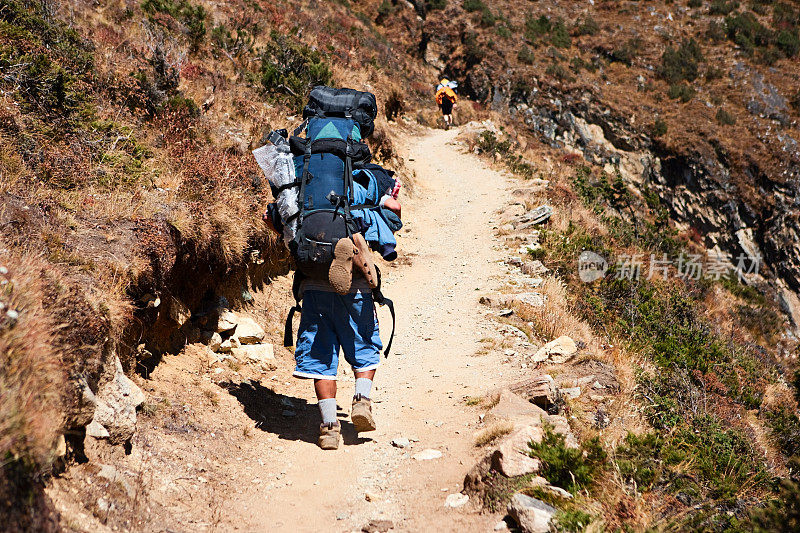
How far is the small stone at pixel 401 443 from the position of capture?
4012 mm

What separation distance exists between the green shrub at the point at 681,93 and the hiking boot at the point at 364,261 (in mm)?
33656

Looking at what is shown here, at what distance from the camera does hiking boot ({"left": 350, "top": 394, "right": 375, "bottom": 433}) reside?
3990 millimetres

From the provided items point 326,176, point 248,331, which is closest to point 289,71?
point 248,331

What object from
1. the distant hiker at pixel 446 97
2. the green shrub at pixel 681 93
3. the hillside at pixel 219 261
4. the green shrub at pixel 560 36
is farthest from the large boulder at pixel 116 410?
the green shrub at pixel 560 36

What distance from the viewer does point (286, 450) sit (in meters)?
4.03

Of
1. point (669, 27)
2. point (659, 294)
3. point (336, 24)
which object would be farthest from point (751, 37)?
point (659, 294)

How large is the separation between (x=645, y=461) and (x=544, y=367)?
2233mm

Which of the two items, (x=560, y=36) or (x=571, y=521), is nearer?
(x=571, y=521)

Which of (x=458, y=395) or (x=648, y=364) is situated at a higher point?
(x=458, y=395)

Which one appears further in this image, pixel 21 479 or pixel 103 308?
pixel 103 308

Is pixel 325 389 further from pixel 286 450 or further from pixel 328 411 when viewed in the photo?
pixel 286 450

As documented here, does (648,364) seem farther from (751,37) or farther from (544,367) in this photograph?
(751,37)

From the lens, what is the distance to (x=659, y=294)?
1071 centimetres

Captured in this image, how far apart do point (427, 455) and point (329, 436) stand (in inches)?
27.4
